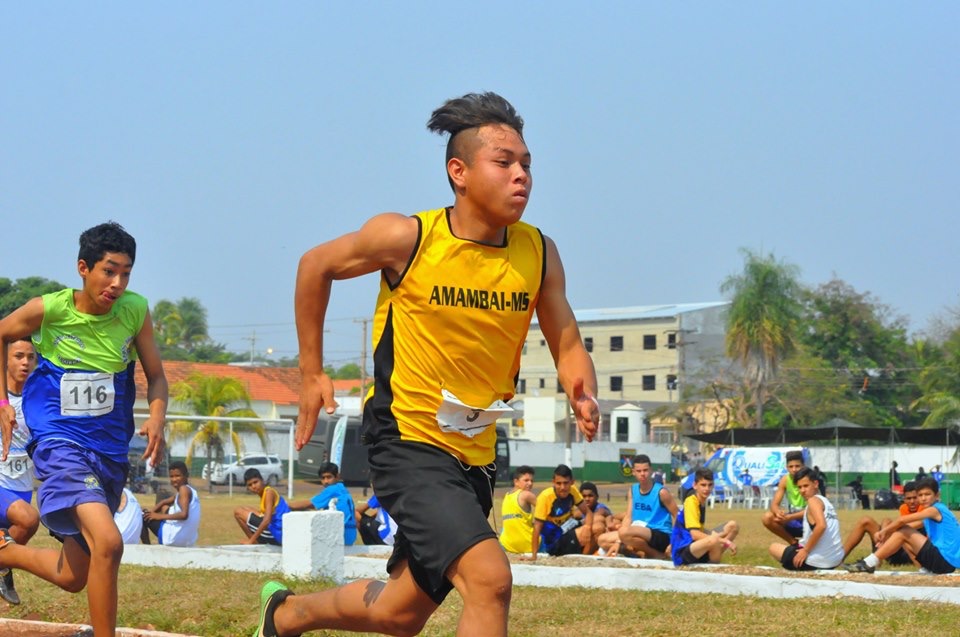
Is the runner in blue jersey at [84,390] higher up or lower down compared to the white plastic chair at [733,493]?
higher up

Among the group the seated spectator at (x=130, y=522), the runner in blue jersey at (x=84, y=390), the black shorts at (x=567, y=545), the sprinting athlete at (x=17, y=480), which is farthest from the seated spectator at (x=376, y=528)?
the runner in blue jersey at (x=84, y=390)

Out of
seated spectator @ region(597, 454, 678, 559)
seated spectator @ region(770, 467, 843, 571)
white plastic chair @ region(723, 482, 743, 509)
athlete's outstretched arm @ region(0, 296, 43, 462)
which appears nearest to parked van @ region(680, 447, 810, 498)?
white plastic chair @ region(723, 482, 743, 509)

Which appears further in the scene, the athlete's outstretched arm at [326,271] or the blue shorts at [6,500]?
the blue shorts at [6,500]

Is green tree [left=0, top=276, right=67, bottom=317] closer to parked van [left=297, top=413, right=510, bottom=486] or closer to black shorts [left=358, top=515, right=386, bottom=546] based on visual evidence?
parked van [left=297, top=413, right=510, bottom=486]

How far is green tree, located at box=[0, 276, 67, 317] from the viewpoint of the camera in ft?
279

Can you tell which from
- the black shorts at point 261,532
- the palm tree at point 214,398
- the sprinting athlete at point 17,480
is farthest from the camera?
the palm tree at point 214,398

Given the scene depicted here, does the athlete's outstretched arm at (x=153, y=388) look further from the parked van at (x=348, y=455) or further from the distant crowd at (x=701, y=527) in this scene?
the parked van at (x=348, y=455)

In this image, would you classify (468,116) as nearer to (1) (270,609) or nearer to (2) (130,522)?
(1) (270,609)

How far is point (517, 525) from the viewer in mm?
15977

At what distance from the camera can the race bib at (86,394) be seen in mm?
6734

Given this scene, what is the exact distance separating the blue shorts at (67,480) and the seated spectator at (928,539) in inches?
355

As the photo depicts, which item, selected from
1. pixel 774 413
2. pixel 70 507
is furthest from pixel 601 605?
pixel 774 413

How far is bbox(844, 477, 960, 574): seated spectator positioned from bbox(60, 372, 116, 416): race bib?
9048 millimetres

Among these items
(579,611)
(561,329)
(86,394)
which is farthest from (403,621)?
(579,611)
